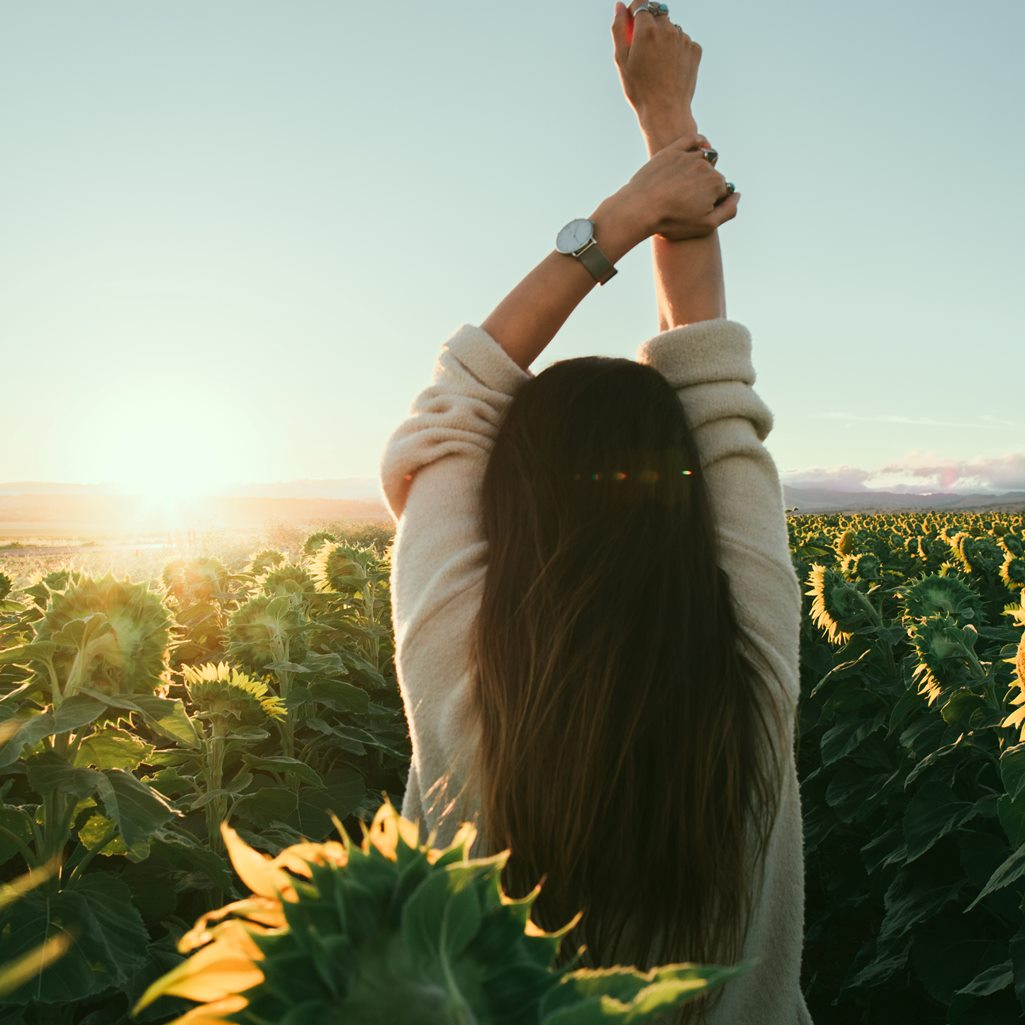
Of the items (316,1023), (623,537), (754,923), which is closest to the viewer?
(316,1023)

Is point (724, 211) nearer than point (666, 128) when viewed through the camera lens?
Yes

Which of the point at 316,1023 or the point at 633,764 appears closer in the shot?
the point at 316,1023

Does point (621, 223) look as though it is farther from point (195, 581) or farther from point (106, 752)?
point (195, 581)

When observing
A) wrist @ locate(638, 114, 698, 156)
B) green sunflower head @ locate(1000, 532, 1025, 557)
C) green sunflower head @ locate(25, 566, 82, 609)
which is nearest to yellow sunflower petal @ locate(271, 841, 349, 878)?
wrist @ locate(638, 114, 698, 156)

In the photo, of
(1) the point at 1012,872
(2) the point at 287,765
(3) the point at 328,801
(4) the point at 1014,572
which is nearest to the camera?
(1) the point at 1012,872

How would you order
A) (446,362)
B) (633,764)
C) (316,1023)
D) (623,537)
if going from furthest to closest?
(446,362)
(623,537)
(633,764)
(316,1023)

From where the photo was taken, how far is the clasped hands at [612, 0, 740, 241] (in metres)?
1.96

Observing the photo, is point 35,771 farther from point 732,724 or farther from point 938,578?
point 938,578

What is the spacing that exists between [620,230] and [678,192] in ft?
0.48

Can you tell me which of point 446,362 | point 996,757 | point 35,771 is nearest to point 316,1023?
point 446,362

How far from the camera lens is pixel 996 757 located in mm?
2992

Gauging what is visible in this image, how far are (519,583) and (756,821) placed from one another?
0.55 meters

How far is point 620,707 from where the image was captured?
136 centimetres

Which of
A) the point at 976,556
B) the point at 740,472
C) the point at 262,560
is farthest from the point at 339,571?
the point at 976,556
